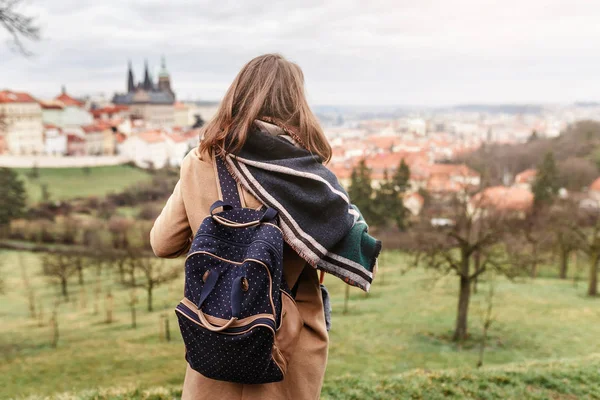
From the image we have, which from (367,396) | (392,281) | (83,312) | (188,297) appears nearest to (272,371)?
(188,297)

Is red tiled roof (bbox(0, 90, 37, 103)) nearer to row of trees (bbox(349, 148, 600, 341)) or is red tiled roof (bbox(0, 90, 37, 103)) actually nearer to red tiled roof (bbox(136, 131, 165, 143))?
red tiled roof (bbox(136, 131, 165, 143))

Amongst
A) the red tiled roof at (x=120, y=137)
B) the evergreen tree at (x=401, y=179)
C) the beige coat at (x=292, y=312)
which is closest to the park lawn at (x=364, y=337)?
the beige coat at (x=292, y=312)

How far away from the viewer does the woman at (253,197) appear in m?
1.70

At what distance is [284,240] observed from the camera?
1.67m

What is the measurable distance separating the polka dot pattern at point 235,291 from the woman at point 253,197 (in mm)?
132

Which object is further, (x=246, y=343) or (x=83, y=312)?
(x=83, y=312)

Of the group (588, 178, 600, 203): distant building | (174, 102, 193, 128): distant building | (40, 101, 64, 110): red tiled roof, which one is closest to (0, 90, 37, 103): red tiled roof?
(40, 101, 64, 110): red tiled roof

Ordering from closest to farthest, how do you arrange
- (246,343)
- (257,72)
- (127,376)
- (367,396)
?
(246,343) → (257,72) → (367,396) → (127,376)

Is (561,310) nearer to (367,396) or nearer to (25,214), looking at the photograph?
(367,396)

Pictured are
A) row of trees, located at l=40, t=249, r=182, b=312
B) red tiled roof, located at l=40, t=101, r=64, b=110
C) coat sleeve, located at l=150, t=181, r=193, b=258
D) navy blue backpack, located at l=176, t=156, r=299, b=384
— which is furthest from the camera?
red tiled roof, located at l=40, t=101, r=64, b=110

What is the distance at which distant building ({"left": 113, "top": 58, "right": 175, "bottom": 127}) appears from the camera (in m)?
115

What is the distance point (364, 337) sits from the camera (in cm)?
1523

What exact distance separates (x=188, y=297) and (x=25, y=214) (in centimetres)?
4483

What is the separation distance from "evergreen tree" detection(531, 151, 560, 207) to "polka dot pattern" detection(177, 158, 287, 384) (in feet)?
138
